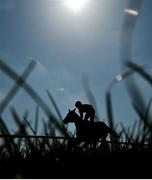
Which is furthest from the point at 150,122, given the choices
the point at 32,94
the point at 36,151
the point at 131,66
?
the point at 36,151

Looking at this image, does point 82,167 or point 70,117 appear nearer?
point 82,167

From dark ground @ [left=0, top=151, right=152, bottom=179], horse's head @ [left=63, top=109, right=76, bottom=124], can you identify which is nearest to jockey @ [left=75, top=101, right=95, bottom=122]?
horse's head @ [left=63, top=109, right=76, bottom=124]

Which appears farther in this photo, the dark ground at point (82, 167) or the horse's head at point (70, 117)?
the horse's head at point (70, 117)

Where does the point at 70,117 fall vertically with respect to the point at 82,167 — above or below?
above

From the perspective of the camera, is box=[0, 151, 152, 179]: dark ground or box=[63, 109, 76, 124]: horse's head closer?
box=[0, 151, 152, 179]: dark ground

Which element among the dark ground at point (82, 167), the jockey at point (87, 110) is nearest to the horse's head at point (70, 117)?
the jockey at point (87, 110)

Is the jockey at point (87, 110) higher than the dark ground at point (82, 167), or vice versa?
the jockey at point (87, 110)

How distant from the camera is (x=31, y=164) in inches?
117

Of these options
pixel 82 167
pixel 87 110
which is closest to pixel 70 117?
pixel 87 110

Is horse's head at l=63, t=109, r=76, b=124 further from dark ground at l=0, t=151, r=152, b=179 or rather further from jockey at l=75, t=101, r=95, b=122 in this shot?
dark ground at l=0, t=151, r=152, b=179

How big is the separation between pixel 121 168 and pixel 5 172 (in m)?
0.88

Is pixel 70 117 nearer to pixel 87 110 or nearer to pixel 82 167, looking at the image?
pixel 87 110

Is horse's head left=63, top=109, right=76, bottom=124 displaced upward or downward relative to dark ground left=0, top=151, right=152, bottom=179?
upward

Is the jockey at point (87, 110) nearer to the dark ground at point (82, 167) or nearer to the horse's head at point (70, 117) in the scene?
the horse's head at point (70, 117)
